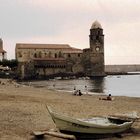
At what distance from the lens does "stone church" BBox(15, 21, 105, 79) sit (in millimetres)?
138375

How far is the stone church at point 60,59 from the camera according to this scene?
454 ft

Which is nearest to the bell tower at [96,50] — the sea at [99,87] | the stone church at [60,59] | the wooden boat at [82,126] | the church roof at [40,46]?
the stone church at [60,59]

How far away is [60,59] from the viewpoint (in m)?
142

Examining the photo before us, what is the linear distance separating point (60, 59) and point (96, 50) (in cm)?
1337

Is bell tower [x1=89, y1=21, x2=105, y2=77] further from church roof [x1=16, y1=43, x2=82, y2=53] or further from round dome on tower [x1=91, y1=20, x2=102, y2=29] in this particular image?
church roof [x1=16, y1=43, x2=82, y2=53]

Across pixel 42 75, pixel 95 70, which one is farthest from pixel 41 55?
pixel 95 70

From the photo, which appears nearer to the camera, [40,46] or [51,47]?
[40,46]

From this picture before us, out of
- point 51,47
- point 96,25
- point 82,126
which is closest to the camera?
point 82,126

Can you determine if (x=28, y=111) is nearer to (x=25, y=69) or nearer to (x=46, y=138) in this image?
(x=46, y=138)

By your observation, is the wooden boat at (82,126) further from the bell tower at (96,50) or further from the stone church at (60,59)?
the bell tower at (96,50)

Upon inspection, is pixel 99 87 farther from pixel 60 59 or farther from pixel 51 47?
pixel 51 47

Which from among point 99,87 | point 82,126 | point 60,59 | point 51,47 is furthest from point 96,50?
point 82,126

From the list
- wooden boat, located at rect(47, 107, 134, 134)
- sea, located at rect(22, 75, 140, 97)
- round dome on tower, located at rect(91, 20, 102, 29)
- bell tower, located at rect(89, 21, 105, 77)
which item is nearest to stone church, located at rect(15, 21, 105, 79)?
bell tower, located at rect(89, 21, 105, 77)

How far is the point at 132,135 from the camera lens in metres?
16.5
